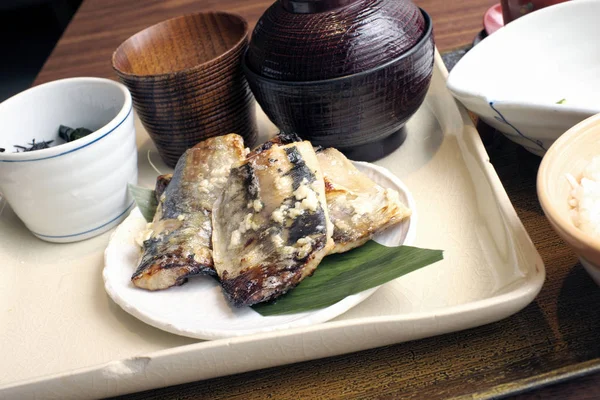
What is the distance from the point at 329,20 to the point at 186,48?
0.64 m

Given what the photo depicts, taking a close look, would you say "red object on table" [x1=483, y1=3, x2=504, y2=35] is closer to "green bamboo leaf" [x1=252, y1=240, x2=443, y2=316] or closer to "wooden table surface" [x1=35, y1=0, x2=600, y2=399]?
"wooden table surface" [x1=35, y1=0, x2=600, y2=399]

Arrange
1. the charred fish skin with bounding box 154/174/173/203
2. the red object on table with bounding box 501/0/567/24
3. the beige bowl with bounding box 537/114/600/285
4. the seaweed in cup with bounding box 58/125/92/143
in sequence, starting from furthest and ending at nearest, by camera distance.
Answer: the red object on table with bounding box 501/0/567/24
the seaweed in cup with bounding box 58/125/92/143
the charred fish skin with bounding box 154/174/173/203
the beige bowl with bounding box 537/114/600/285

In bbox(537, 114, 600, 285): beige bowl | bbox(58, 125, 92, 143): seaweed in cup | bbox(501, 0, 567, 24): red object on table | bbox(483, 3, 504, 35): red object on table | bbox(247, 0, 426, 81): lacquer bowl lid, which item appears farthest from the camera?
bbox(483, 3, 504, 35): red object on table

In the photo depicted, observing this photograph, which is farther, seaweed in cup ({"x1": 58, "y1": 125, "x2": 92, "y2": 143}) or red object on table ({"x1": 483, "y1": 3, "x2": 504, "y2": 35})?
red object on table ({"x1": 483, "y1": 3, "x2": 504, "y2": 35})

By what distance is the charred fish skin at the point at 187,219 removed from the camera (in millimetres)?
1202

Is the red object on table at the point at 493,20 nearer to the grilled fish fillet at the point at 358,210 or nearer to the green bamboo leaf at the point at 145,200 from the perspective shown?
the grilled fish fillet at the point at 358,210

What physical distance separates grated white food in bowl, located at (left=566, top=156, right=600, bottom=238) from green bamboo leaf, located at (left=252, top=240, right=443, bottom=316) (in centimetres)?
24

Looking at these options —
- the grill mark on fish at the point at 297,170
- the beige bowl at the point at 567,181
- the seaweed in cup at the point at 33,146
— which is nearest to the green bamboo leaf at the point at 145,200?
the seaweed in cup at the point at 33,146

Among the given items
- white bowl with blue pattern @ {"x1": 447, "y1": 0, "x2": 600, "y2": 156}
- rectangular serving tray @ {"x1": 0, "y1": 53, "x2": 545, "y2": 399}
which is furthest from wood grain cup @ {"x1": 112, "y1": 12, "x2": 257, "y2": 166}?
white bowl with blue pattern @ {"x1": 447, "y1": 0, "x2": 600, "y2": 156}

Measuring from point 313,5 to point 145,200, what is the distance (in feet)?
2.03

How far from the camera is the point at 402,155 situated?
5.20ft

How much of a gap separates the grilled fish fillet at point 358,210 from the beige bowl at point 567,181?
0.30 metres

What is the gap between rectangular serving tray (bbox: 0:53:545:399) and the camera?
1029mm

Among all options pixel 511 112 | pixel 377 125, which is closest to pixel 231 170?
pixel 377 125
